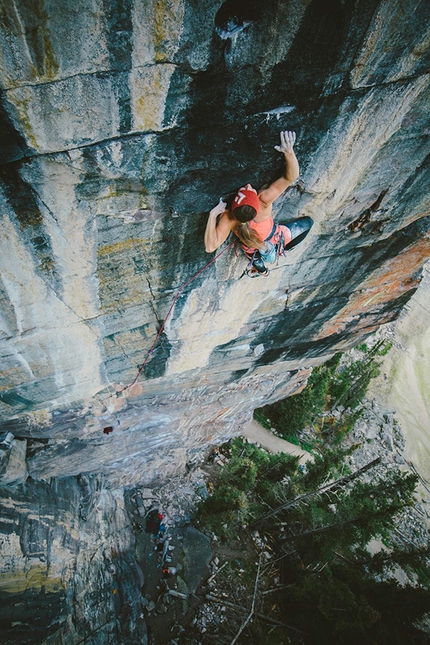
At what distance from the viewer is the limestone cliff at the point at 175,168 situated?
5.86 ft

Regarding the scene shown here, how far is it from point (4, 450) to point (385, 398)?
1502 cm

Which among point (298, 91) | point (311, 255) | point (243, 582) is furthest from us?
point (243, 582)

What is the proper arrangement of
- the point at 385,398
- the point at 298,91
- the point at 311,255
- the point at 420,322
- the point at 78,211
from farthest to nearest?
the point at 420,322, the point at 385,398, the point at 311,255, the point at 78,211, the point at 298,91

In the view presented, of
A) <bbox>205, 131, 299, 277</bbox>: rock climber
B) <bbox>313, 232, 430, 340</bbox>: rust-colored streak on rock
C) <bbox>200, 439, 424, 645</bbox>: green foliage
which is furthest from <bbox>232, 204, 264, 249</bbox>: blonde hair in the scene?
<bbox>200, 439, 424, 645</bbox>: green foliage

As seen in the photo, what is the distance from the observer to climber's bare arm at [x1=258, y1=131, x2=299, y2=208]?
2.46m

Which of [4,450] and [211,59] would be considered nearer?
[211,59]

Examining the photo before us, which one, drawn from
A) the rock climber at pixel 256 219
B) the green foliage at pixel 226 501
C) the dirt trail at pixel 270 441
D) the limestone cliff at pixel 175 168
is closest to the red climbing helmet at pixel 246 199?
the rock climber at pixel 256 219

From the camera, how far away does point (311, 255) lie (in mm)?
3816

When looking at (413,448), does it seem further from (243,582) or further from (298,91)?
(298,91)

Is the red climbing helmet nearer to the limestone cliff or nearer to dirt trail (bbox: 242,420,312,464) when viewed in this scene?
the limestone cliff

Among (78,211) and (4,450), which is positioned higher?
(4,450)

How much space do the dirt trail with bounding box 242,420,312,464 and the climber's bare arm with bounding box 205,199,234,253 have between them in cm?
1018

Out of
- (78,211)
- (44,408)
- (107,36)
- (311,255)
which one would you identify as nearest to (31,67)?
(107,36)

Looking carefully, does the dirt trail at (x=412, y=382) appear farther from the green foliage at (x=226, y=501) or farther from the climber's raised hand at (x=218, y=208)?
the climber's raised hand at (x=218, y=208)
